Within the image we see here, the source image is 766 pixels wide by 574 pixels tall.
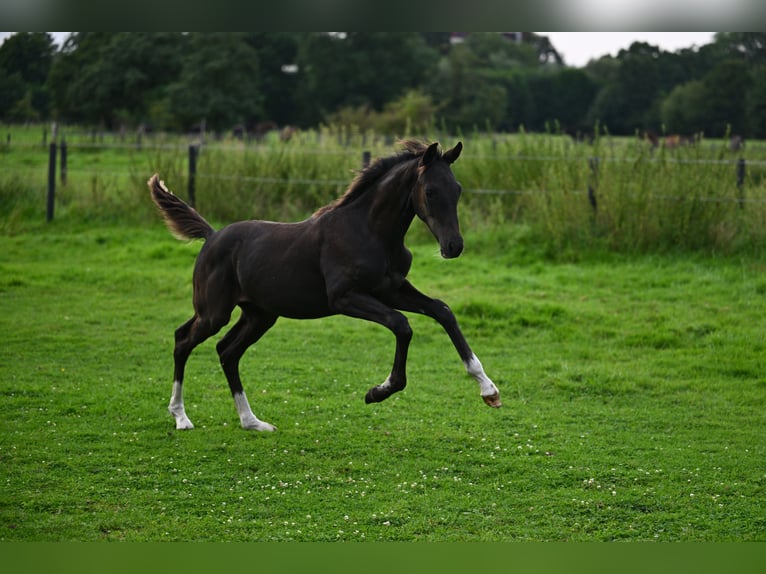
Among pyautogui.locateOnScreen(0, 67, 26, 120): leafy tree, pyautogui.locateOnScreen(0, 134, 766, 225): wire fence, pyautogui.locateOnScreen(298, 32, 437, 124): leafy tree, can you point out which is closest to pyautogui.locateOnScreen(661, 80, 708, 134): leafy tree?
pyautogui.locateOnScreen(0, 134, 766, 225): wire fence

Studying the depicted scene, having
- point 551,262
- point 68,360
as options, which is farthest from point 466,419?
point 551,262

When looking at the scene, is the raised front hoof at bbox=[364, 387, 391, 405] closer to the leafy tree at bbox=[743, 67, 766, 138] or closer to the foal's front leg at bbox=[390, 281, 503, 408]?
the foal's front leg at bbox=[390, 281, 503, 408]

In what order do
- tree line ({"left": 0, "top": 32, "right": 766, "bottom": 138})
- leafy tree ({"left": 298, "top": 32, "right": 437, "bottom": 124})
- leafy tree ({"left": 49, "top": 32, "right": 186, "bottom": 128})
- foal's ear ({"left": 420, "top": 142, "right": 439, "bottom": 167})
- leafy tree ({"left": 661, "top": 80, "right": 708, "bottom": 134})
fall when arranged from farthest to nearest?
1. leafy tree ({"left": 298, "top": 32, "right": 437, "bottom": 124})
2. leafy tree ({"left": 661, "top": 80, "right": 708, "bottom": 134})
3. tree line ({"left": 0, "top": 32, "right": 766, "bottom": 138})
4. leafy tree ({"left": 49, "top": 32, "right": 186, "bottom": 128})
5. foal's ear ({"left": 420, "top": 142, "right": 439, "bottom": 167})

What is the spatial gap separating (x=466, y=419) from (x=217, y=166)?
34.2ft

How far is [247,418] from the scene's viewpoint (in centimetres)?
732

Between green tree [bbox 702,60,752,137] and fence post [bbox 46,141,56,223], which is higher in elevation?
green tree [bbox 702,60,752,137]

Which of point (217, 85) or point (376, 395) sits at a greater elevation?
point (217, 85)

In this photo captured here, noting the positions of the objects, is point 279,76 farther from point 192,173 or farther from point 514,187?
point 514,187

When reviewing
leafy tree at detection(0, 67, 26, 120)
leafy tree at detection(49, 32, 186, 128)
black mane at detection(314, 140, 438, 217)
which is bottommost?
black mane at detection(314, 140, 438, 217)

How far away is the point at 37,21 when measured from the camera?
3715mm

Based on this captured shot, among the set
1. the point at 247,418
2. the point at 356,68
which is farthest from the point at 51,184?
the point at 356,68

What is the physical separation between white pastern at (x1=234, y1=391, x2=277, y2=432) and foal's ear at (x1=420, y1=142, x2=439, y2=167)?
2.56m

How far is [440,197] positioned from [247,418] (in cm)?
265

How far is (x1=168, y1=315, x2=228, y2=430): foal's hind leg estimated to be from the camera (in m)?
7.29
